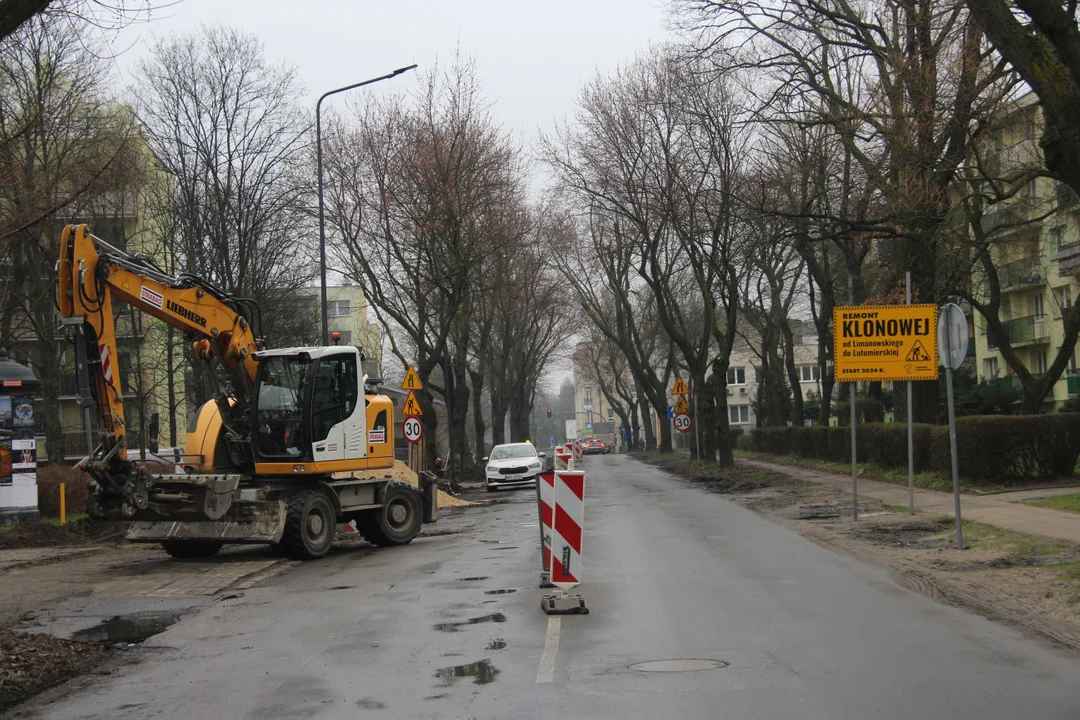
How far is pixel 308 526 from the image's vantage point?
51.9 ft

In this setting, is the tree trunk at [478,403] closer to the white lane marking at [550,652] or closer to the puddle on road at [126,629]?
the puddle on road at [126,629]

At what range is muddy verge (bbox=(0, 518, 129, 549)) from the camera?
18250mm

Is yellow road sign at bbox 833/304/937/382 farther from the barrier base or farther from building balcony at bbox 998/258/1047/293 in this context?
building balcony at bbox 998/258/1047/293

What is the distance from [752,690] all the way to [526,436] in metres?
62.0

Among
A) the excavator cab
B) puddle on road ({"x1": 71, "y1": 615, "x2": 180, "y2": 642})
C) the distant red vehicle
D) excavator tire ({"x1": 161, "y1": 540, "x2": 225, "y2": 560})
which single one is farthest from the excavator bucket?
the distant red vehicle

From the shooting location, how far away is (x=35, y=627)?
32.4 ft

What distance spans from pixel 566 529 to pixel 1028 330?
52036mm

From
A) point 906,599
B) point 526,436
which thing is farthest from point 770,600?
point 526,436

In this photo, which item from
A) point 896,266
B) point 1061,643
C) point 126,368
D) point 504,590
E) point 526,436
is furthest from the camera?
point 526,436

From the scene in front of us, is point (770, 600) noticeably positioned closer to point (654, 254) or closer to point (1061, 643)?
point (1061, 643)

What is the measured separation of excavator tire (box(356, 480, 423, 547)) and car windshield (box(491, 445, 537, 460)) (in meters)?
18.9

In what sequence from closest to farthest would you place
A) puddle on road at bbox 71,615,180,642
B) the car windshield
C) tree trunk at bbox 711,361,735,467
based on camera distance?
puddle on road at bbox 71,615,180,642 < tree trunk at bbox 711,361,735,467 < the car windshield

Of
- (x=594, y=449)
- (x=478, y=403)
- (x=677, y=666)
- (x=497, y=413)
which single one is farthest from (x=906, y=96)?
(x=594, y=449)

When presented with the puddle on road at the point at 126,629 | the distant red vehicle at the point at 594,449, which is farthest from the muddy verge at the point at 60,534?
the distant red vehicle at the point at 594,449
